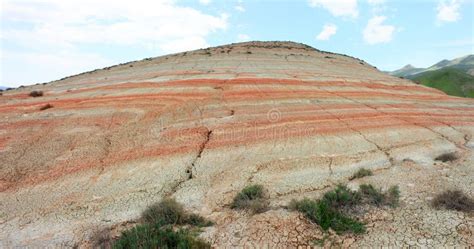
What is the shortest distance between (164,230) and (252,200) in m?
1.79

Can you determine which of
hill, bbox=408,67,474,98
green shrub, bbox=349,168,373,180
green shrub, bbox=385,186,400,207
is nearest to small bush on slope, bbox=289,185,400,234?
green shrub, bbox=385,186,400,207

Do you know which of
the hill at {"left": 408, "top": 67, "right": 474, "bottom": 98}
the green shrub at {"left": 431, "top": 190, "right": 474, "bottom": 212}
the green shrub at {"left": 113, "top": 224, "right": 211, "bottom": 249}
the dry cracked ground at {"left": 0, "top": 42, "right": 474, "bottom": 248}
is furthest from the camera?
the hill at {"left": 408, "top": 67, "right": 474, "bottom": 98}

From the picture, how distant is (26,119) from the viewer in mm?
10758

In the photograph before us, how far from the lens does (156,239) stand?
539 cm

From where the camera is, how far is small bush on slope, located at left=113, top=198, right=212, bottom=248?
17.5ft

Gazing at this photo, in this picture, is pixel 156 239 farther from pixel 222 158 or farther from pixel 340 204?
pixel 222 158

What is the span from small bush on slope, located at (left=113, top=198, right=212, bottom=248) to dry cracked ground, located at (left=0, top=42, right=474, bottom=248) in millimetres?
333

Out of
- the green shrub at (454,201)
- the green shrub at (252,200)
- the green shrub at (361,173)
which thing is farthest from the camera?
the green shrub at (361,173)

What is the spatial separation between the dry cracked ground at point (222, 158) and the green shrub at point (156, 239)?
0.37m

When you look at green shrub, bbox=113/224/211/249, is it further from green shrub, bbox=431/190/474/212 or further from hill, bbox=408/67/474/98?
hill, bbox=408/67/474/98

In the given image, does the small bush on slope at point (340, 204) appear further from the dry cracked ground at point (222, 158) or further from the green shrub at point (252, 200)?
the green shrub at point (252, 200)

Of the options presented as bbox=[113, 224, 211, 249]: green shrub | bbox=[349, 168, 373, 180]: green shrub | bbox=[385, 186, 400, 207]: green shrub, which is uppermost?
bbox=[349, 168, 373, 180]: green shrub

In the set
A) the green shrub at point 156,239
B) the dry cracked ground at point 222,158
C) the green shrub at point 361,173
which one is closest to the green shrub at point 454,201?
the dry cracked ground at point 222,158

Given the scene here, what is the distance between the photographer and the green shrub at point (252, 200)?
6.42 m
